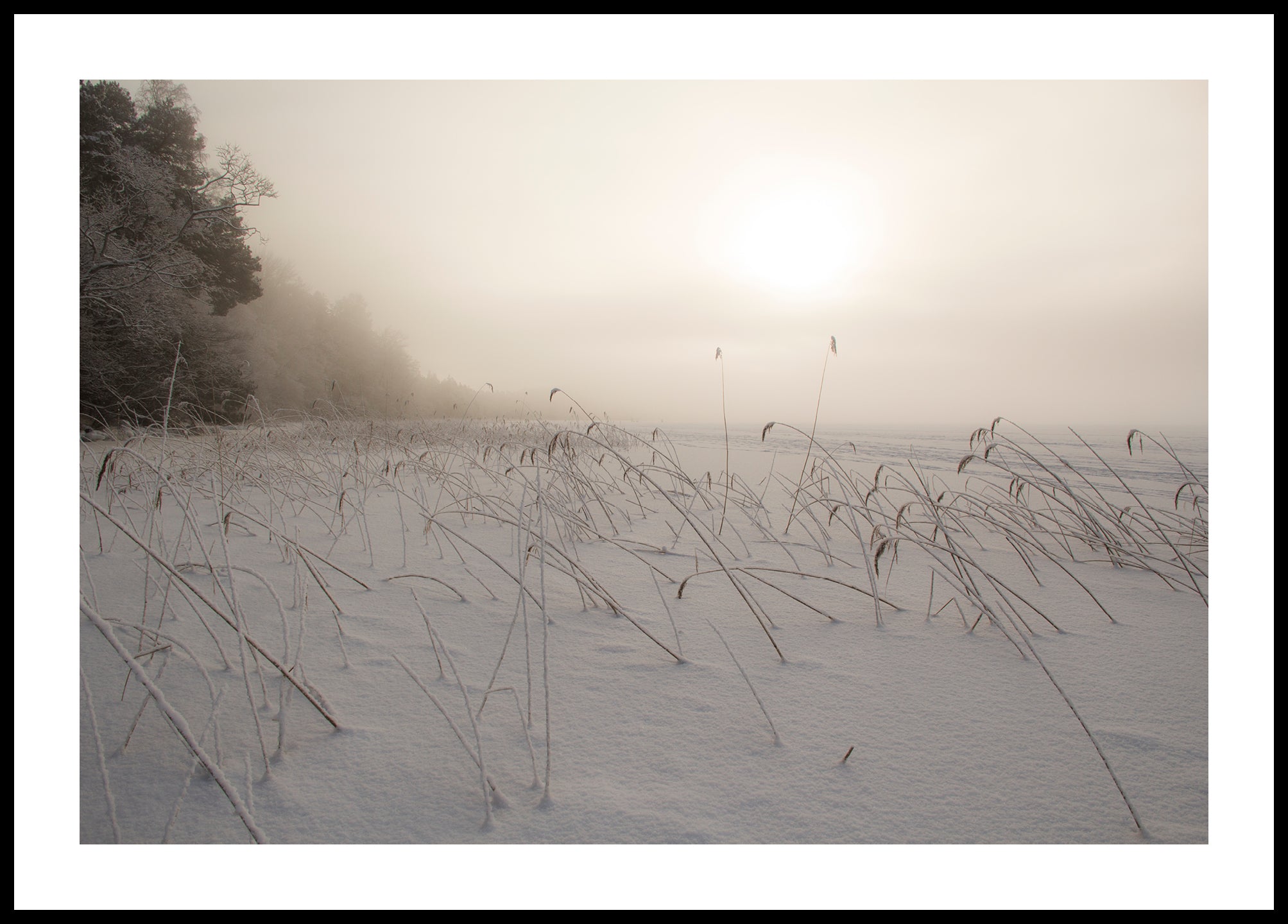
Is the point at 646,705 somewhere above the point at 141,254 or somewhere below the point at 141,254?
below

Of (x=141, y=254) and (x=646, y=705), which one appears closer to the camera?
(x=646, y=705)

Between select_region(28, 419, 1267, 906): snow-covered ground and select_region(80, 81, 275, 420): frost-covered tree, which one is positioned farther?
select_region(80, 81, 275, 420): frost-covered tree

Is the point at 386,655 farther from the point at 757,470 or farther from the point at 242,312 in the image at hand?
the point at 242,312

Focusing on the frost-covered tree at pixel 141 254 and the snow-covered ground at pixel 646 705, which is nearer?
the snow-covered ground at pixel 646 705

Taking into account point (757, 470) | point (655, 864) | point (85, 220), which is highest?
point (85, 220)

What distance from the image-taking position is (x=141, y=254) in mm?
6254

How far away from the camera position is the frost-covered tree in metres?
5.93

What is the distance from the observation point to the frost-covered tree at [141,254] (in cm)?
593

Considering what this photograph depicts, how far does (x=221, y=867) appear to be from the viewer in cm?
70

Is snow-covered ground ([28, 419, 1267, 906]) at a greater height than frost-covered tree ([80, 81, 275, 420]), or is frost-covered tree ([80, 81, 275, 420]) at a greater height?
frost-covered tree ([80, 81, 275, 420])

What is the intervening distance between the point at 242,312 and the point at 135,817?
15496 millimetres

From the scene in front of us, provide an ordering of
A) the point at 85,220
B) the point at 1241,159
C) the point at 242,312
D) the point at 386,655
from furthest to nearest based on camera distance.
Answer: the point at 242,312 → the point at 85,220 → the point at 1241,159 → the point at 386,655
